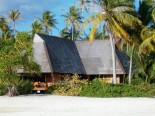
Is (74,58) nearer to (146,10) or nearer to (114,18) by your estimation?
(114,18)

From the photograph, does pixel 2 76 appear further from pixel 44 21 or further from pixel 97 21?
pixel 44 21

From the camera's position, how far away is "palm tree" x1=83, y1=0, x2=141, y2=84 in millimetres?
35688

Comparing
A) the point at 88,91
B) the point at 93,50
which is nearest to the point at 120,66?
the point at 93,50

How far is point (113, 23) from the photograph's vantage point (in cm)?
3612

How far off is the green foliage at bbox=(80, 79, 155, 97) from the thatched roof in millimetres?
8454

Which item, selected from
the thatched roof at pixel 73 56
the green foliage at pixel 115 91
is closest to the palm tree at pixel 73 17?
the thatched roof at pixel 73 56

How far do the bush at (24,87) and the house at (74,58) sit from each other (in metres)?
5.31

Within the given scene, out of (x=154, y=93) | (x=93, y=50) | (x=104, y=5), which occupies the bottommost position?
(x=154, y=93)

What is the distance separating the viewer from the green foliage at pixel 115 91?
99.6 feet

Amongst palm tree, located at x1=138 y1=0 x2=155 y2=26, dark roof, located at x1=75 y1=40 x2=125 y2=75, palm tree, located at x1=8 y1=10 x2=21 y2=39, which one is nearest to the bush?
dark roof, located at x1=75 y1=40 x2=125 y2=75

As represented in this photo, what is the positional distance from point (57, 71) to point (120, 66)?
7266 millimetres

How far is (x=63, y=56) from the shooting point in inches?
1673
